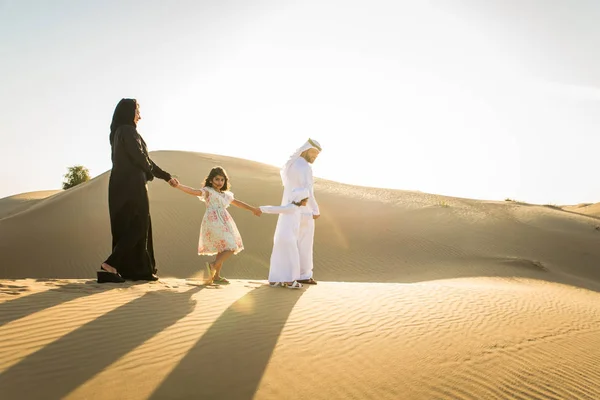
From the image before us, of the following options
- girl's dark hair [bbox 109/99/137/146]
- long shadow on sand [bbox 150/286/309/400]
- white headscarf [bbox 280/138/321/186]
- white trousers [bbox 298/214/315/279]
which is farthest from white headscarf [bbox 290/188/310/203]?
girl's dark hair [bbox 109/99/137/146]

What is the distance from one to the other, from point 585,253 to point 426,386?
15929mm

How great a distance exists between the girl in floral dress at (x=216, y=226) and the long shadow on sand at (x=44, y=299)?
5.51ft

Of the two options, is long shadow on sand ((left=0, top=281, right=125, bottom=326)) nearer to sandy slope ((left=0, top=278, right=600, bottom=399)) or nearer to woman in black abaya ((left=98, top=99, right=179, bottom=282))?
sandy slope ((left=0, top=278, right=600, bottom=399))

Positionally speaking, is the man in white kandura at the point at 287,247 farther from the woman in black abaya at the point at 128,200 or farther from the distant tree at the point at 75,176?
the distant tree at the point at 75,176

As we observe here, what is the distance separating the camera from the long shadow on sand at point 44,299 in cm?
433

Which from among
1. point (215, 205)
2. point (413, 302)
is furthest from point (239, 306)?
point (413, 302)

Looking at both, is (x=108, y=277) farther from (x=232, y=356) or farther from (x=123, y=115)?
(x=232, y=356)

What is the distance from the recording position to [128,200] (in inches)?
248

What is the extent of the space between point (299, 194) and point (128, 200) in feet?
8.54

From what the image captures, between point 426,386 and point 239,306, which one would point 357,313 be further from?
point 426,386

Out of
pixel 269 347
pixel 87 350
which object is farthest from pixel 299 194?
pixel 87 350

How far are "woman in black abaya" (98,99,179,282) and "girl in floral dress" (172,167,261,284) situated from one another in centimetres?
78

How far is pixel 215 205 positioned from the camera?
721cm

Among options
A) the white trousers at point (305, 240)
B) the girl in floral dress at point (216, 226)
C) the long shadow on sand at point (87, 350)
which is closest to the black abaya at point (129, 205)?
the girl in floral dress at point (216, 226)
